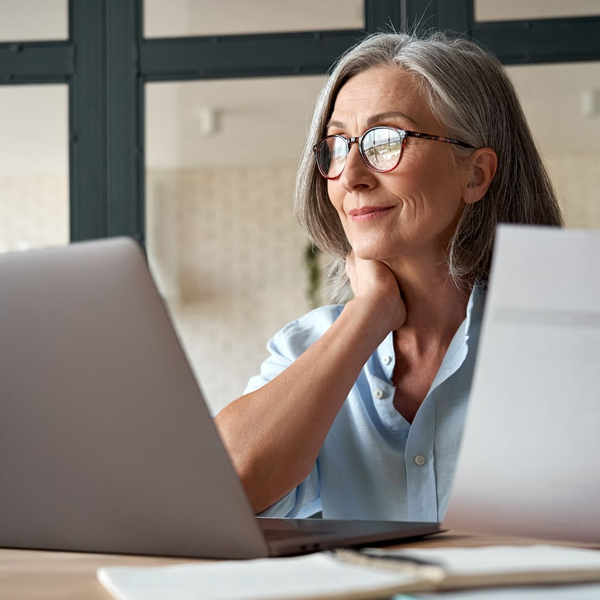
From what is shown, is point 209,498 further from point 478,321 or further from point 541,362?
point 478,321

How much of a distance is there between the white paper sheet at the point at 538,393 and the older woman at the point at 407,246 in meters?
0.55

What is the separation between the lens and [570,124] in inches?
151

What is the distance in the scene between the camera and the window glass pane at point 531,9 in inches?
99.6

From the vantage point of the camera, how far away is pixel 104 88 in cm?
264

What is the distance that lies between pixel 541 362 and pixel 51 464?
42 cm

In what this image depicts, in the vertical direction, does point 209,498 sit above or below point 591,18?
below

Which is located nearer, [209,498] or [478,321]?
[209,498]

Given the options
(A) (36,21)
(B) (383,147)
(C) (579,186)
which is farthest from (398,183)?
(C) (579,186)

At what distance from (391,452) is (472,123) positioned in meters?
0.59

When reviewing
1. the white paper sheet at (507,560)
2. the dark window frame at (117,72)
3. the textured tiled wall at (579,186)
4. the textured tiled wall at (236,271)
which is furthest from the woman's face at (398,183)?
the textured tiled wall at (579,186)

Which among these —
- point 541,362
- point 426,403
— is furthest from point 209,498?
point 426,403

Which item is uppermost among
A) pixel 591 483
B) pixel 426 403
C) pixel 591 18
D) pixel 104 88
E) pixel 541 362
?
pixel 591 18

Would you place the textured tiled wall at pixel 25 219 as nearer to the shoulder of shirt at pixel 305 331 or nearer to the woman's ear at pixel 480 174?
the shoulder of shirt at pixel 305 331

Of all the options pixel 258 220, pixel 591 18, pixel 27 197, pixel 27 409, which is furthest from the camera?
pixel 258 220
